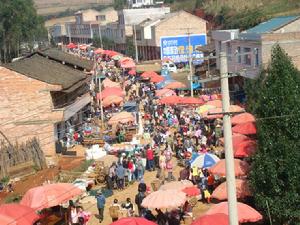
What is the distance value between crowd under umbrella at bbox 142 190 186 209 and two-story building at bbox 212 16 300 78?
15620 millimetres

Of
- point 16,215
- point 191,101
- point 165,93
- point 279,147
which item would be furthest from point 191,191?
point 165,93

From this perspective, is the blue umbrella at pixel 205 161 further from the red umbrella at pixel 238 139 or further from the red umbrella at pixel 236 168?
the red umbrella at pixel 236 168

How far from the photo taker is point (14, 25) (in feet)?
250

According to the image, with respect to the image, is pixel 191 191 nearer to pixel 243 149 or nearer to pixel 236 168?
pixel 236 168

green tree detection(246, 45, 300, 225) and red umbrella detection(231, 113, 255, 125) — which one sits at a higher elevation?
green tree detection(246, 45, 300, 225)

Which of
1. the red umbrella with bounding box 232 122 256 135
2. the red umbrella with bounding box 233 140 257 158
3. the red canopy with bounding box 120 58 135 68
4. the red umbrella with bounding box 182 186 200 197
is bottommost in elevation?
the red canopy with bounding box 120 58 135 68

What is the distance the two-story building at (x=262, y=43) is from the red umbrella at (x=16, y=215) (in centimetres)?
1813

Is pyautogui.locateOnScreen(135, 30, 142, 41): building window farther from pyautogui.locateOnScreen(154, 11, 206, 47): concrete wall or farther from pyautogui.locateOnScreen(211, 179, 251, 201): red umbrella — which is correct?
pyautogui.locateOnScreen(211, 179, 251, 201): red umbrella

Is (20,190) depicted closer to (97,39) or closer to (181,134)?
(181,134)

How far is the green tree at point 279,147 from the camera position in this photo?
51.3 feet

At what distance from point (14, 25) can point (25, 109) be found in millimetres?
49981

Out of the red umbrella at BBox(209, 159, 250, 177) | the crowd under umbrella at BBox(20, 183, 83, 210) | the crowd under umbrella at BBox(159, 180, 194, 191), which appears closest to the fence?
the crowd under umbrella at BBox(20, 183, 83, 210)

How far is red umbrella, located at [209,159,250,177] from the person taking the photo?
59.4 feet

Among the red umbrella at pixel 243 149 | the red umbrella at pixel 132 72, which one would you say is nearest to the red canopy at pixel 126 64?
the red umbrella at pixel 132 72
